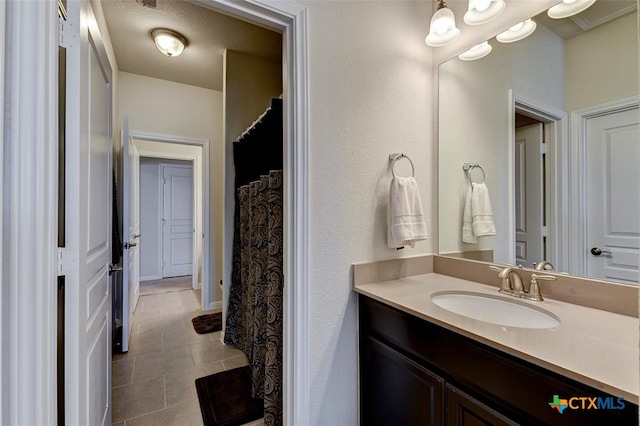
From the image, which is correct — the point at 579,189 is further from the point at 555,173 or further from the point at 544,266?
the point at 544,266

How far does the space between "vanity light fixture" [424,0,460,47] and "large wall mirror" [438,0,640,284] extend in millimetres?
172

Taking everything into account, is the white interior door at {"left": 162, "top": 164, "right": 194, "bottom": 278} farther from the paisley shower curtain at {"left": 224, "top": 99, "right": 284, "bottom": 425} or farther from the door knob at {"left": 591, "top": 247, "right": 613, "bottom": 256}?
the door knob at {"left": 591, "top": 247, "right": 613, "bottom": 256}

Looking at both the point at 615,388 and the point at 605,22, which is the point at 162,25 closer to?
the point at 605,22

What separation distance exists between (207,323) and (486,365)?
281 centimetres

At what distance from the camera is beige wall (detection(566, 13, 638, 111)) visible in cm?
98

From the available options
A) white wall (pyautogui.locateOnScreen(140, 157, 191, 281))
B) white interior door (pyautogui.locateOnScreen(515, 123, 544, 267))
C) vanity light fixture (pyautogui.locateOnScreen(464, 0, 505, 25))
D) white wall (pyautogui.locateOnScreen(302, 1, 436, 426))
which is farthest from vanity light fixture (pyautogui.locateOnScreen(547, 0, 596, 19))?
white wall (pyautogui.locateOnScreen(140, 157, 191, 281))

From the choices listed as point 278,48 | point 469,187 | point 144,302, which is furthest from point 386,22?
point 144,302

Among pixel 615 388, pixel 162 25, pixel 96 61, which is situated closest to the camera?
pixel 615 388

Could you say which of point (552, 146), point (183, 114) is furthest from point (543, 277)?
point (183, 114)

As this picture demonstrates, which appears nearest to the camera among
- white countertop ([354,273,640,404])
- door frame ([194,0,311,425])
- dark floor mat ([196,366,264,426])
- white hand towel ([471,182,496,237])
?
white countertop ([354,273,640,404])

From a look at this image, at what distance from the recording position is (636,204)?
965mm

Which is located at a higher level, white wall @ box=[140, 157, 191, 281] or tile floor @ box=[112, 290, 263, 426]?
white wall @ box=[140, 157, 191, 281]

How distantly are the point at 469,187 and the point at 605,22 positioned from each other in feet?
2.61

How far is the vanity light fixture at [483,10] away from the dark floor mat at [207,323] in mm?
3121
